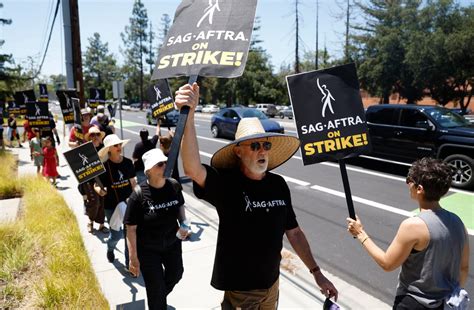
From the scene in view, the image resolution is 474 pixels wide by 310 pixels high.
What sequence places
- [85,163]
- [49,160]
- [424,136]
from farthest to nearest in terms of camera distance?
[424,136] → [49,160] → [85,163]

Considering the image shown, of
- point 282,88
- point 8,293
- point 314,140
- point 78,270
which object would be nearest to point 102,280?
point 78,270

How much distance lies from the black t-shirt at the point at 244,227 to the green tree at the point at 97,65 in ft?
336

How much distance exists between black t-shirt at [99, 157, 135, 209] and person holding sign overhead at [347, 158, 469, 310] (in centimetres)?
324

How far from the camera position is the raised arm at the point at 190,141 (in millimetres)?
1841

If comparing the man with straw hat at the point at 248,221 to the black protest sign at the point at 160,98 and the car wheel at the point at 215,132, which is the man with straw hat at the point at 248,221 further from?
the car wheel at the point at 215,132

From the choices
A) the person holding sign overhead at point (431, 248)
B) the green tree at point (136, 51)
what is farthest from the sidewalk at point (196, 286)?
the green tree at point (136, 51)

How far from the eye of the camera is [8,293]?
365 centimetres

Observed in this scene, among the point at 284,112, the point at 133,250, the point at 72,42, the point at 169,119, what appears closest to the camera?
the point at 133,250

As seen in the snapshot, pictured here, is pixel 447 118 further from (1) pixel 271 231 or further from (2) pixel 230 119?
(2) pixel 230 119

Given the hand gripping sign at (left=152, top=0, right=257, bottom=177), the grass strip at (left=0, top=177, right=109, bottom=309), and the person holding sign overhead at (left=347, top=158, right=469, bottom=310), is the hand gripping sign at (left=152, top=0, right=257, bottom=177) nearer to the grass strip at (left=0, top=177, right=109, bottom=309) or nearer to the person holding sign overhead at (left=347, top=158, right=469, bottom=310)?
the person holding sign overhead at (left=347, top=158, right=469, bottom=310)

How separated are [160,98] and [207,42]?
17.0ft

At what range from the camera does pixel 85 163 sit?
4656 mm

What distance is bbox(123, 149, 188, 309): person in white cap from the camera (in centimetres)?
305

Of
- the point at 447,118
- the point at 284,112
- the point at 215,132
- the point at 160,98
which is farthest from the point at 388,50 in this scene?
the point at 160,98
